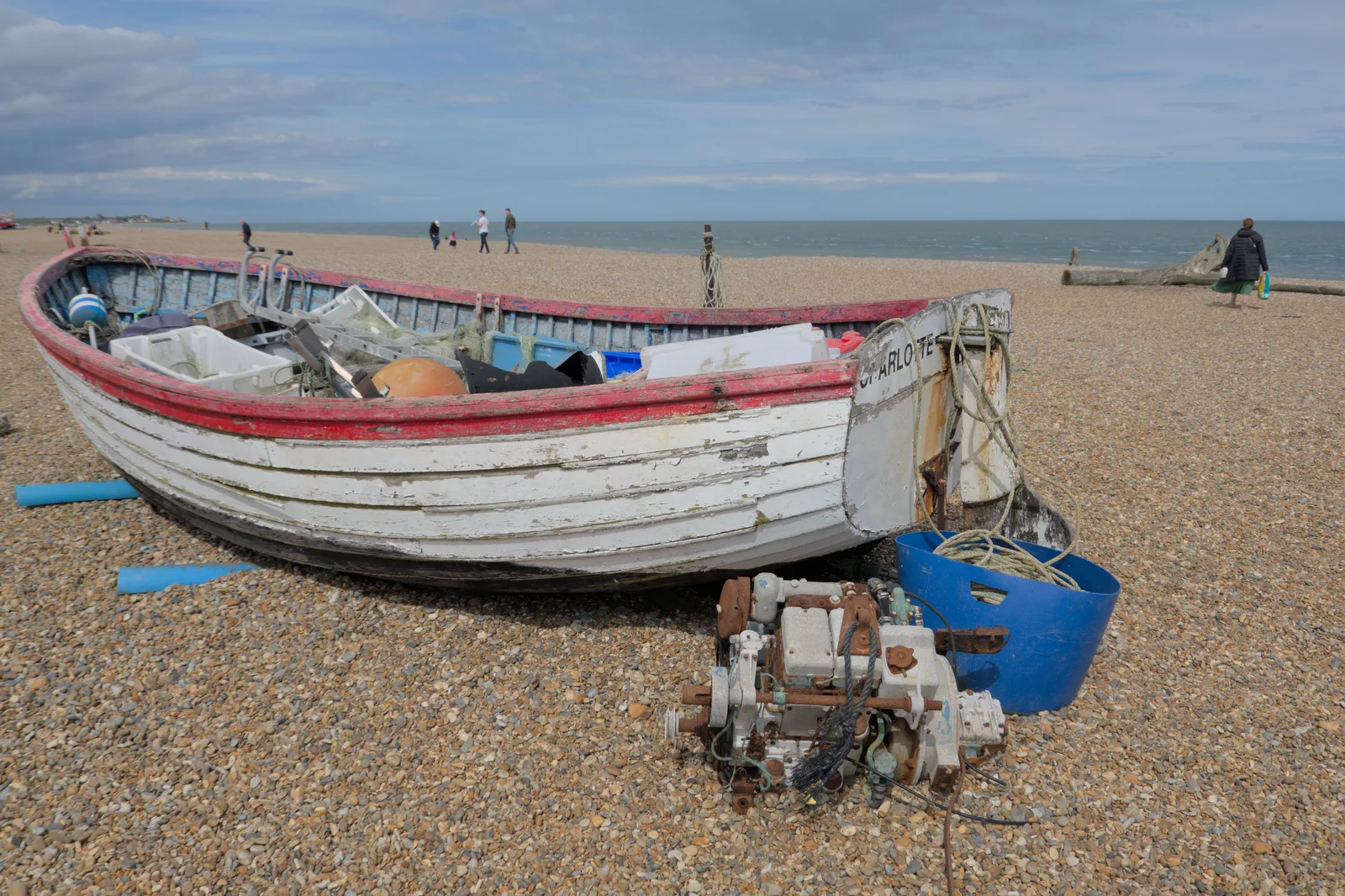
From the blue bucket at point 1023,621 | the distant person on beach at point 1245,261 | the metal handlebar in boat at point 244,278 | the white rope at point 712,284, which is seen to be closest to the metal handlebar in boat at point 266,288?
the metal handlebar in boat at point 244,278

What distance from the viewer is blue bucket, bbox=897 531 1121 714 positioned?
12.2 feet

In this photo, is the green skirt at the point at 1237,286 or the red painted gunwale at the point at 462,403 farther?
the green skirt at the point at 1237,286

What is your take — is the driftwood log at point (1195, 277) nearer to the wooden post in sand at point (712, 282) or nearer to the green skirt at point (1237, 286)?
the green skirt at point (1237, 286)

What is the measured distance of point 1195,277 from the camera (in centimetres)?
2128

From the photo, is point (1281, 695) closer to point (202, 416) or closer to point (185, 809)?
point (185, 809)

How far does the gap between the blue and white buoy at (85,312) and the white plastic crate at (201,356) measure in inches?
79.7

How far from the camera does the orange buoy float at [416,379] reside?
5422 millimetres

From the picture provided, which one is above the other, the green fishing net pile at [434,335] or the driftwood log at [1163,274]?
the driftwood log at [1163,274]

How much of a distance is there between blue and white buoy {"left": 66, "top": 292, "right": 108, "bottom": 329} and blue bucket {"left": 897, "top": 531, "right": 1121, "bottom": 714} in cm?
838

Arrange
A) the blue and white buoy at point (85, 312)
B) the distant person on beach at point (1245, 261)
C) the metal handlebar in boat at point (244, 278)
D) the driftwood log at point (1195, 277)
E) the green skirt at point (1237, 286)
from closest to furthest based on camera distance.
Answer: the blue and white buoy at point (85, 312) → the metal handlebar in boat at point (244, 278) → the distant person on beach at point (1245, 261) → the green skirt at point (1237, 286) → the driftwood log at point (1195, 277)

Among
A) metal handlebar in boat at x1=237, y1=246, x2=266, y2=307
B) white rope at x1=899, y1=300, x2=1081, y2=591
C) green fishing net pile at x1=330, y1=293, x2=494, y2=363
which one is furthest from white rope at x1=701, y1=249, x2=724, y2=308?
white rope at x1=899, y1=300, x2=1081, y2=591

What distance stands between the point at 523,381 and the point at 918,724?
3.05 meters

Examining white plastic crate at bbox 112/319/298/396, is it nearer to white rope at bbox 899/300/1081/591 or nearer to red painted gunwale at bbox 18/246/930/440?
red painted gunwale at bbox 18/246/930/440

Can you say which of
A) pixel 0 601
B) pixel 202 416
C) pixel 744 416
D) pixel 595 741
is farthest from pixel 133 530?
pixel 744 416
